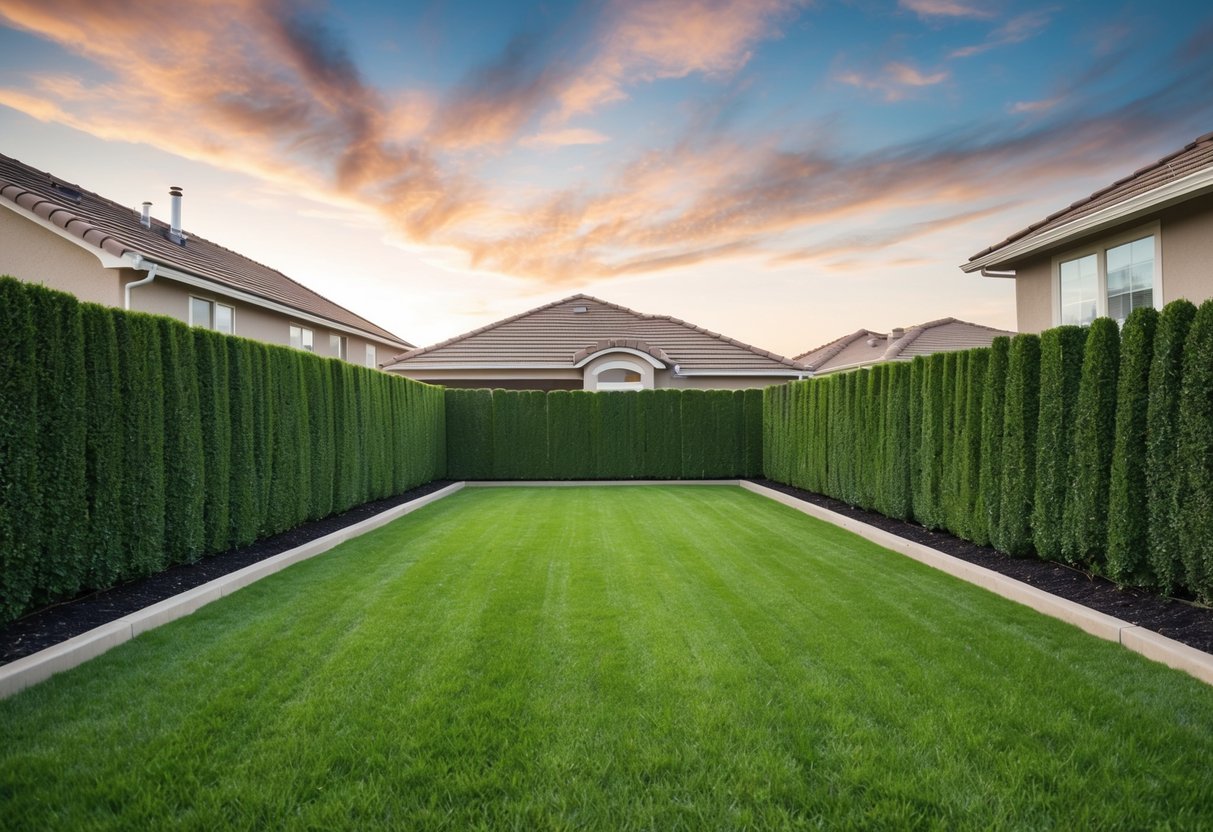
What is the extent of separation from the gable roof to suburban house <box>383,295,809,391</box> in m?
3.95

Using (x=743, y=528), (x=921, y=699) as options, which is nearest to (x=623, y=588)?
(x=921, y=699)

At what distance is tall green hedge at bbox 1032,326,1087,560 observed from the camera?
16.8 ft

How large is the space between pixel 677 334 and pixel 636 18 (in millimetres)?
12185

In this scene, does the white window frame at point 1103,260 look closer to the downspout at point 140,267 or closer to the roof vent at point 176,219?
the downspout at point 140,267

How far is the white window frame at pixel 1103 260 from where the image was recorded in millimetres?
7516

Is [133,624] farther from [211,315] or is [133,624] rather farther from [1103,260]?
[1103,260]

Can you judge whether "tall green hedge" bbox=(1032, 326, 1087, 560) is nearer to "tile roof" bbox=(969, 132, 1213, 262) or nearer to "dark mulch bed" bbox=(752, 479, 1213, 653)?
"dark mulch bed" bbox=(752, 479, 1213, 653)

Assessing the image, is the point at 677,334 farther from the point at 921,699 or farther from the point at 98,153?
the point at 921,699

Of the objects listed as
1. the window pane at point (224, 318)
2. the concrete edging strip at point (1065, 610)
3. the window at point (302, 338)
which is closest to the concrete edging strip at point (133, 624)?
the concrete edging strip at point (1065, 610)

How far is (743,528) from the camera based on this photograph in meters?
8.14

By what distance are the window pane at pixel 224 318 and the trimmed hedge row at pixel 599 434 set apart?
16.6 feet

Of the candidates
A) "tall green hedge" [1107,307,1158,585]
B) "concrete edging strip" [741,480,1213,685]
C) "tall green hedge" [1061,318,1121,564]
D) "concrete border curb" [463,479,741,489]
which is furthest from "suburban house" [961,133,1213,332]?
"concrete border curb" [463,479,741,489]

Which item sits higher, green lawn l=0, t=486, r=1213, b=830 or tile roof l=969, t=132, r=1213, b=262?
tile roof l=969, t=132, r=1213, b=262

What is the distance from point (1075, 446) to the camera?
5000 millimetres
